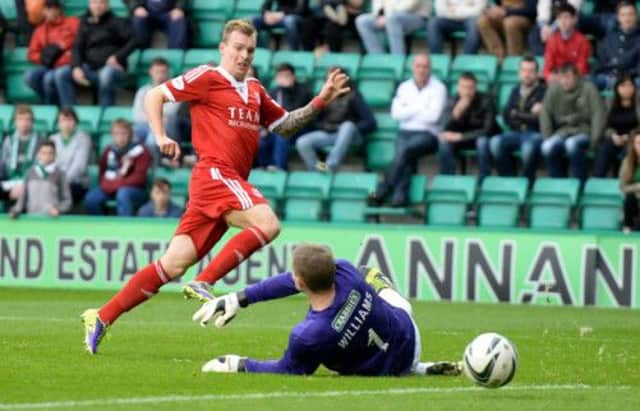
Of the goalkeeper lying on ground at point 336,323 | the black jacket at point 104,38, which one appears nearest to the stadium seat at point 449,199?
the black jacket at point 104,38

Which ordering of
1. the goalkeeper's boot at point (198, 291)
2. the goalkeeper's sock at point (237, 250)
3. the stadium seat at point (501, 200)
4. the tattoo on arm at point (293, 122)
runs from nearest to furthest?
the goalkeeper's boot at point (198, 291) → the goalkeeper's sock at point (237, 250) → the tattoo on arm at point (293, 122) → the stadium seat at point (501, 200)

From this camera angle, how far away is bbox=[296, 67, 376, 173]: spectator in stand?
872 inches

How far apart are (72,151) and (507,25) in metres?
5.88

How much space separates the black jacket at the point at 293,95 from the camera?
2225 centimetres

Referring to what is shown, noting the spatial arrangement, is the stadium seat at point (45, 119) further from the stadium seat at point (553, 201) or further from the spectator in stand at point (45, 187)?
the stadium seat at point (553, 201)

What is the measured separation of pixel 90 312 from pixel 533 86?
10.5 metres

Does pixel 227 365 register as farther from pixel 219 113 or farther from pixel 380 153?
pixel 380 153

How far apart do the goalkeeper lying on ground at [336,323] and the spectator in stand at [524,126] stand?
1049 centimetres

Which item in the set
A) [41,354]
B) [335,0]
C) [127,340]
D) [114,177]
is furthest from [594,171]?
[41,354]

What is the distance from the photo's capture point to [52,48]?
2477cm

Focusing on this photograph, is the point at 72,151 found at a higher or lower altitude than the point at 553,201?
lower

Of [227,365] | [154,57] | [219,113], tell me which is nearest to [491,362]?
[227,365]

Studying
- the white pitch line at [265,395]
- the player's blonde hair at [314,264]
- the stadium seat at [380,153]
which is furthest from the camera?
the stadium seat at [380,153]

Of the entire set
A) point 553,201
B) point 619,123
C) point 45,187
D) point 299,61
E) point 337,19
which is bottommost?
point 45,187
